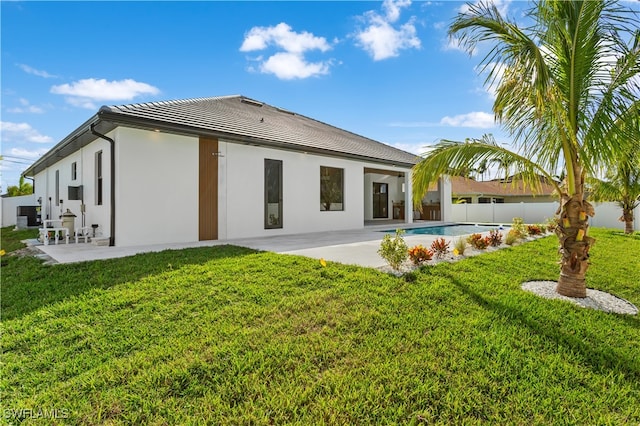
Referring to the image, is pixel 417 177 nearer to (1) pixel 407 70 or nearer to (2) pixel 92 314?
(2) pixel 92 314

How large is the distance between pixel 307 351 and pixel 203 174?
337 inches

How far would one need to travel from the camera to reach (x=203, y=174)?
1045 cm

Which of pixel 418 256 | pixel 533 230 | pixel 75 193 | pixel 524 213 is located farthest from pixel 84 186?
pixel 524 213

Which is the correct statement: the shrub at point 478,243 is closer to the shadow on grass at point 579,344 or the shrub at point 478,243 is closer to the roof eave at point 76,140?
the shadow on grass at point 579,344

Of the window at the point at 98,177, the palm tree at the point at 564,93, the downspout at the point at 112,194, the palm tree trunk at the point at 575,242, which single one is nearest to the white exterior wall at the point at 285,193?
the downspout at the point at 112,194

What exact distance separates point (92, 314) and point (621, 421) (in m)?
5.80

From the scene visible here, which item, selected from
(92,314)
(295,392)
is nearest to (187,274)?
(92,314)

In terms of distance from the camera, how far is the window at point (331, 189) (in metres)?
14.2

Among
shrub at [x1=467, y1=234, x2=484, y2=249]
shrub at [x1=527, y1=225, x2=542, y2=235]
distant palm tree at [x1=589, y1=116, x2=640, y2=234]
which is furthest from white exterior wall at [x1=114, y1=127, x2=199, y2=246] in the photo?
distant palm tree at [x1=589, y1=116, x2=640, y2=234]

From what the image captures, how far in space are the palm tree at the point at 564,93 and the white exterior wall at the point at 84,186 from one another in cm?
1009

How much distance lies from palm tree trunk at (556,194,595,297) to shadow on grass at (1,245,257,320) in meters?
6.58

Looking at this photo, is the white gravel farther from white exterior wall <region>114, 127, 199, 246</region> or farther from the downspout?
the downspout

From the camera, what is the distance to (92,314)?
420 centimetres

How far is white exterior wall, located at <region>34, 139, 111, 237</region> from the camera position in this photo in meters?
10.0
